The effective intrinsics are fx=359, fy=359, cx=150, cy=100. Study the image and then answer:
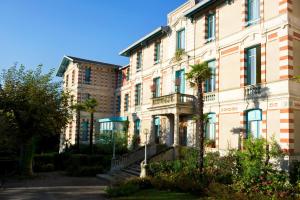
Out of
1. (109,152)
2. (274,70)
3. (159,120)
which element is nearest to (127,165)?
(159,120)

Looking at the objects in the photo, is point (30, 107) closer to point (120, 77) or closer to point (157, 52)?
point (157, 52)

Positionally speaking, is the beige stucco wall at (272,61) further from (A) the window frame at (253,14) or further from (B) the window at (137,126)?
(B) the window at (137,126)

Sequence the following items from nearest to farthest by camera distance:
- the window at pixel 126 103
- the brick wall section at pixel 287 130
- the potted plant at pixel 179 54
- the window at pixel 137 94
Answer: the brick wall section at pixel 287 130 < the potted plant at pixel 179 54 < the window at pixel 137 94 < the window at pixel 126 103

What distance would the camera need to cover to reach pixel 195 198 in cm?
1638

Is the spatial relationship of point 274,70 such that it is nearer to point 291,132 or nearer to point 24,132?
point 291,132

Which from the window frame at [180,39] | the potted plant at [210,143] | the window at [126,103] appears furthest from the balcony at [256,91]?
the window at [126,103]

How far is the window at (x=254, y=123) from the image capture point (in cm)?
2000

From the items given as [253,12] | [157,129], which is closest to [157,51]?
[157,129]

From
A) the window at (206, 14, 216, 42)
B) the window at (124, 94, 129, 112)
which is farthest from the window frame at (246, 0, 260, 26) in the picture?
the window at (124, 94, 129, 112)

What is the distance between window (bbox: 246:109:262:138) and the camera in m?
20.0

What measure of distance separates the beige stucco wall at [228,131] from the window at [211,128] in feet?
2.69

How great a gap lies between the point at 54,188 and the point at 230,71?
12.8 m

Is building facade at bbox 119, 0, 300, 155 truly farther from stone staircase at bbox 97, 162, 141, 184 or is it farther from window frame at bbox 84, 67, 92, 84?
window frame at bbox 84, 67, 92, 84

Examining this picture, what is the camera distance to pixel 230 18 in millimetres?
22562
